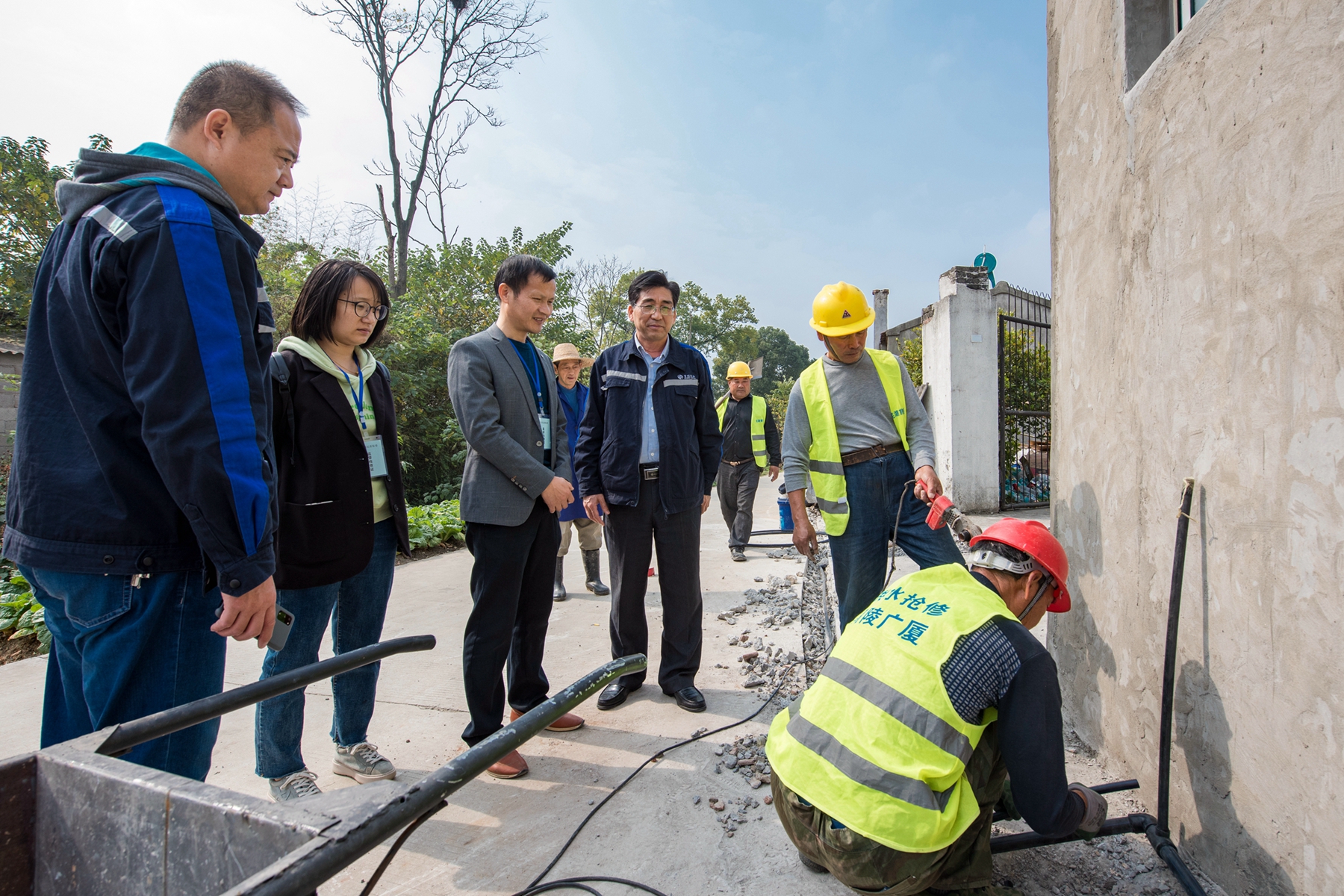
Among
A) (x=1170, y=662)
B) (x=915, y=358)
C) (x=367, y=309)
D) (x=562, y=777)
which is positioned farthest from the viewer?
(x=915, y=358)

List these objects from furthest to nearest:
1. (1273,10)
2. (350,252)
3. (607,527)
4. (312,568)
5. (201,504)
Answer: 1. (350,252)
2. (607,527)
3. (312,568)
4. (1273,10)
5. (201,504)

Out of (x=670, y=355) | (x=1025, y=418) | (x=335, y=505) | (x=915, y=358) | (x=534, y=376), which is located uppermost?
(x=915, y=358)

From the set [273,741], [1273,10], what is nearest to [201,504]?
[273,741]

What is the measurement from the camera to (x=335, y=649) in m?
2.77

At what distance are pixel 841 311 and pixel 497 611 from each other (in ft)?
6.75

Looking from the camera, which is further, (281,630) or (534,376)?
(534,376)

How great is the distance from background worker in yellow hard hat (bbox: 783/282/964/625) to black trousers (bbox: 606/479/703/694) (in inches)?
22.5

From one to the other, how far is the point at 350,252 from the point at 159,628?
16.3 m

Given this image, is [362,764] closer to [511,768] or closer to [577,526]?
[511,768]

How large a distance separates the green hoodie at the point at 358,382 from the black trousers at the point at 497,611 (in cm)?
36

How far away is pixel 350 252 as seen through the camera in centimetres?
1594

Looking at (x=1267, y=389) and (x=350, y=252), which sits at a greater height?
(x=350, y=252)

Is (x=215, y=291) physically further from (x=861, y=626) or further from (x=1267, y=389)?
(x=1267, y=389)

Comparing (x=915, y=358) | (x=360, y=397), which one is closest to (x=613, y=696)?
(x=360, y=397)
